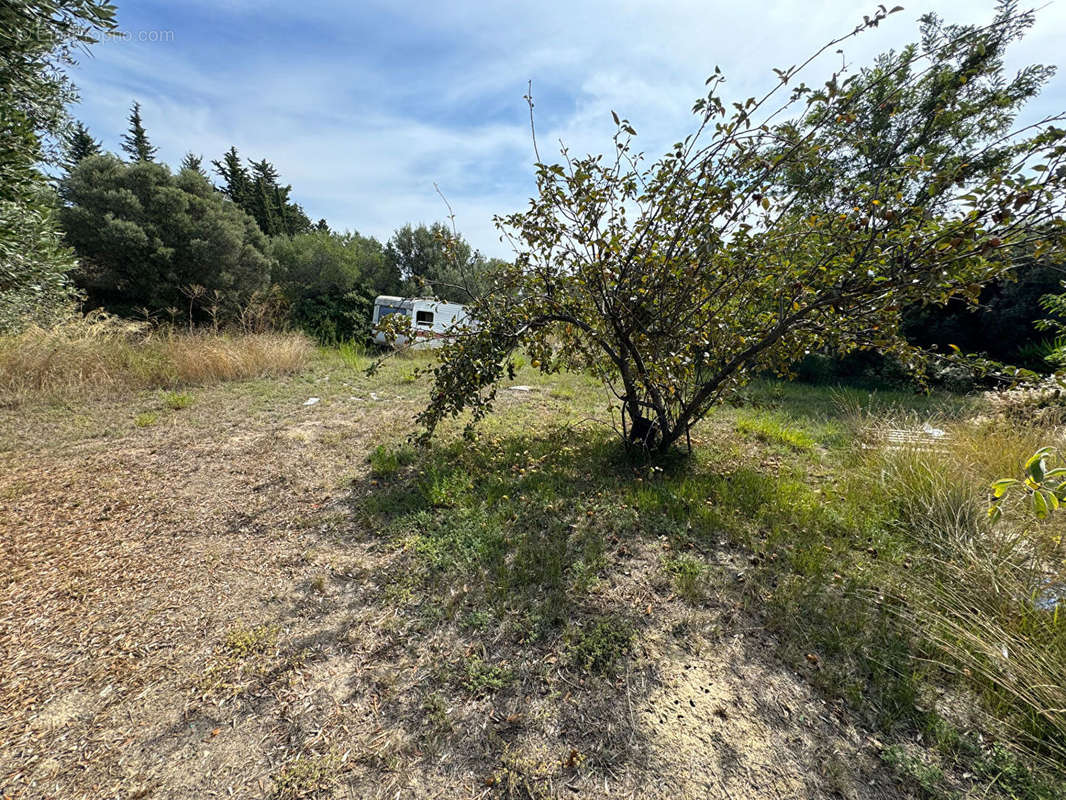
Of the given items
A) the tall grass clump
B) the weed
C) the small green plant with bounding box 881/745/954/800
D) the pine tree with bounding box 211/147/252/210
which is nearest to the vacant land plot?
the small green plant with bounding box 881/745/954/800

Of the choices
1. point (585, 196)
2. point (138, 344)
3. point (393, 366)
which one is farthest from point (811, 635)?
point (138, 344)

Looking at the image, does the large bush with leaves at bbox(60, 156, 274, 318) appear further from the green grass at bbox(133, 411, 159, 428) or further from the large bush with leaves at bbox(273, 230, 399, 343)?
the green grass at bbox(133, 411, 159, 428)

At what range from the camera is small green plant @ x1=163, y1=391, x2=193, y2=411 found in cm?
534

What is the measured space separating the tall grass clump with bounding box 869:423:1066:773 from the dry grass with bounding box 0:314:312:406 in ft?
29.9

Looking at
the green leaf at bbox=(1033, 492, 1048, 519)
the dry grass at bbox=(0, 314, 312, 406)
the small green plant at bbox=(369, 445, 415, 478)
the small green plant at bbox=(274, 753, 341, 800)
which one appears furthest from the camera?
the dry grass at bbox=(0, 314, 312, 406)

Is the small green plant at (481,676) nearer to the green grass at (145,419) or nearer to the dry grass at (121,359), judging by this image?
the green grass at (145,419)

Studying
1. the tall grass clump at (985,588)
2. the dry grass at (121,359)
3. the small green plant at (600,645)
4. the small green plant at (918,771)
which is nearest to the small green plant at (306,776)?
the small green plant at (600,645)

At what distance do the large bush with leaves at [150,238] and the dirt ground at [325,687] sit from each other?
10.8 metres

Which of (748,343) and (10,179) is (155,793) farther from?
(748,343)

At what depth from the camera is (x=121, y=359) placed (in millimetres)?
6219

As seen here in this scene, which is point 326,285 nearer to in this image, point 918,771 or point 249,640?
point 249,640

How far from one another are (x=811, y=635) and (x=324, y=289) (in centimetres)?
1775

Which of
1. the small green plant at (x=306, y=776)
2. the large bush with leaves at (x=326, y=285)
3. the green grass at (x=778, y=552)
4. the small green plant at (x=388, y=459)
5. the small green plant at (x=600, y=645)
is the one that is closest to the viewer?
the small green plant at (x=306, y=776)

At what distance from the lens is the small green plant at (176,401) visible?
5336mm
